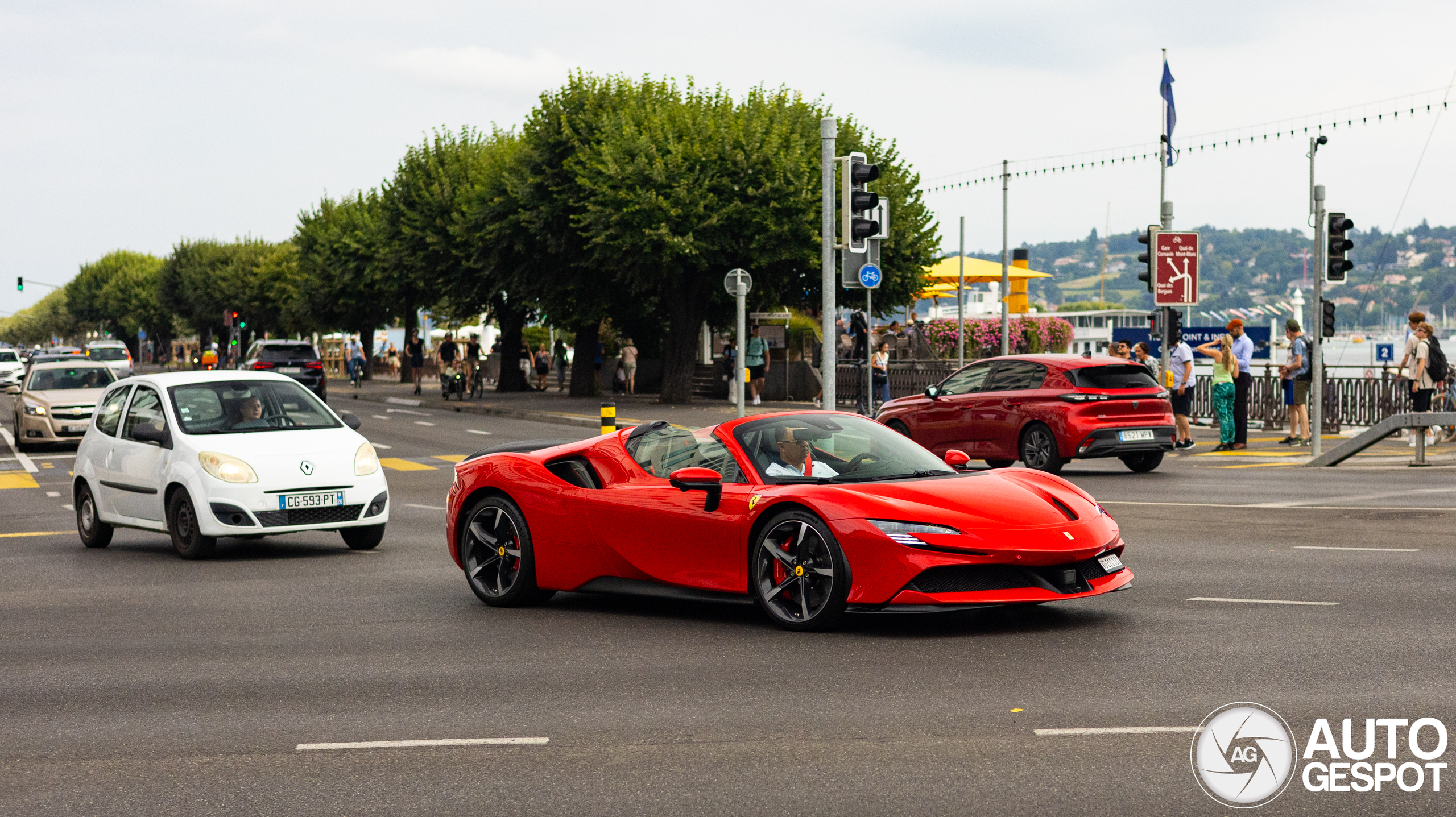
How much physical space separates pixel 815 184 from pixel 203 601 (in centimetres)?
2874

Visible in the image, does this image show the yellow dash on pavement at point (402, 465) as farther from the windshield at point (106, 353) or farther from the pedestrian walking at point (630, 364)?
the windshield at point (106, 353)

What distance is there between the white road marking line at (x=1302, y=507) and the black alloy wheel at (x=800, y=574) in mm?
8383

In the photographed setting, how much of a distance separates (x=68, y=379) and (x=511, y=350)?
920 inches

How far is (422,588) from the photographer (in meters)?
11.0

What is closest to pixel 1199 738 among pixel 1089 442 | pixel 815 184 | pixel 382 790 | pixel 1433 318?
pixel 382 790

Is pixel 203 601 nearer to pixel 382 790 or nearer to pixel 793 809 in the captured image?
pixel 382 790

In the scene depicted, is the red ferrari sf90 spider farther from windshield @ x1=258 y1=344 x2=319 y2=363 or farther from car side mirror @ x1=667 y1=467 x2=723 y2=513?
windshield @ x1=258 y1=344 x2=319 y2=363

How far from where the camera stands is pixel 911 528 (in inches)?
322

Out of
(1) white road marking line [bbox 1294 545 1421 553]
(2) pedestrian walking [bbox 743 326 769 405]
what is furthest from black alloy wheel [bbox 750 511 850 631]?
(2) pedestrian walking [bbox 743 326 769 405]

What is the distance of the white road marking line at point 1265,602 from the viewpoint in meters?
9.34

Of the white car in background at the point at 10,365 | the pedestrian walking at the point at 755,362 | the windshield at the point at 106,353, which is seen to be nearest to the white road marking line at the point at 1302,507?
the pedestrian walking at the point at 755,362

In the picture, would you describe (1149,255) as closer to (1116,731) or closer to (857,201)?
(857,201)

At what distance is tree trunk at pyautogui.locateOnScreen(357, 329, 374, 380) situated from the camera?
244 ft

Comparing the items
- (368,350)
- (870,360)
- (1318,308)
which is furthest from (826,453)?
(368,350)
